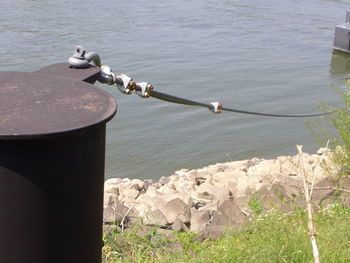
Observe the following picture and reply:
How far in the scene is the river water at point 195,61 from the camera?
7.75 meters

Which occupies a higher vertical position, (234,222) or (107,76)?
(107,76)

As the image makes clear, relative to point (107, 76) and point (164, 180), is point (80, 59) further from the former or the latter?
point (164, 180)

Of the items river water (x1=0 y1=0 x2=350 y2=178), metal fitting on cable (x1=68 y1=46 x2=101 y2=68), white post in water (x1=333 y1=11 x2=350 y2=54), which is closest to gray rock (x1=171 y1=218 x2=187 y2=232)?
metal fitting on cable (x1=68 y1=46 x2=101 y2=68)

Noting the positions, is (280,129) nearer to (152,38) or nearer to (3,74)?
(152,38)

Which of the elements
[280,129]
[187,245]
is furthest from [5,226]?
[280,129]

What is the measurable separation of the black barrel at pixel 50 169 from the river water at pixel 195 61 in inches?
206

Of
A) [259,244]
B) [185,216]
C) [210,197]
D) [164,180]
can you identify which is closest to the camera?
[259,244]

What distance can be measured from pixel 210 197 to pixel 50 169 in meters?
3.56

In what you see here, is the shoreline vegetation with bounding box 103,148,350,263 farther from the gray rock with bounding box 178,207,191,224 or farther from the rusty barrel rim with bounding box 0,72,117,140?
the rusty barrel rim with bounding box 0,72,117,140

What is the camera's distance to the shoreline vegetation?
3.15 meters

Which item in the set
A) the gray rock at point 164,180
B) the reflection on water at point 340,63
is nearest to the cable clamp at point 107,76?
the gray rock at point 164,180

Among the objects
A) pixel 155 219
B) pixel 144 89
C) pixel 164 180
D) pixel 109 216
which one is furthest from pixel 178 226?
pixel 164 180

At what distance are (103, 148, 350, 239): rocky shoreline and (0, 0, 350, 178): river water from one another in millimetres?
1073

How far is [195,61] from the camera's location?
10.9 meters
